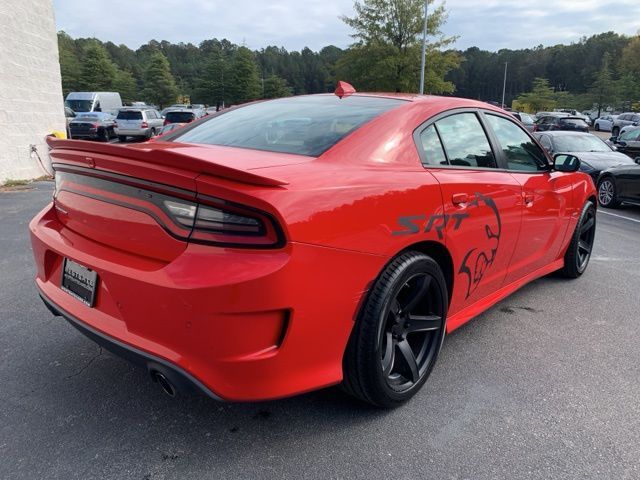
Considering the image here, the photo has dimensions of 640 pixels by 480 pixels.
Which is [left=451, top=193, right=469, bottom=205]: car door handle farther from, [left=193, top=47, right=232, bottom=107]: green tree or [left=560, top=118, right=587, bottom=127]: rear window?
[left=193, top=47, right=232, bottom=107]: green tree

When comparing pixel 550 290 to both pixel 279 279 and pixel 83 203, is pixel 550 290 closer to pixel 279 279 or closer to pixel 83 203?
pixel 279 279

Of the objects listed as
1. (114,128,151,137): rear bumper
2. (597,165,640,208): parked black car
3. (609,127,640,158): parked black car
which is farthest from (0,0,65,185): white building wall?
(609,127,640,158): parked black car

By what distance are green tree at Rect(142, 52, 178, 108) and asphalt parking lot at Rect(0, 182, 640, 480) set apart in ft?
203

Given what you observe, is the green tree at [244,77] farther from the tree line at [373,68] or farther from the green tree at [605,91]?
the green tree at [605,91]

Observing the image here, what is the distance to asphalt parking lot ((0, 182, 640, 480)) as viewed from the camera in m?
2.08

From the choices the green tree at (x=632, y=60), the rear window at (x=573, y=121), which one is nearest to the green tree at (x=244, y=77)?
the rear window at (x=573, y=121)

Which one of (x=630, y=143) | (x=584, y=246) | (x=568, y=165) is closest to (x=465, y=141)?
(x=568, y=165)

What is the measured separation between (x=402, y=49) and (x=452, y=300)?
31846 mm

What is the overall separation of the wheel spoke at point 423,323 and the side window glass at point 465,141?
880 mm

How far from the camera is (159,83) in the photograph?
59.8 metres

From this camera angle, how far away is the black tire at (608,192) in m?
9.71

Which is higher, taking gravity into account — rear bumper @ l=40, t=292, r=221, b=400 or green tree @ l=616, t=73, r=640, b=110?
green tree @ l=616, t=73, r=640, b=110

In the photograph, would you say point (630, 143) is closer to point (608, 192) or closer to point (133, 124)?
point (608, 192)

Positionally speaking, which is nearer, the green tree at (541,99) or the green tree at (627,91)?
the green tree at (627,91)
